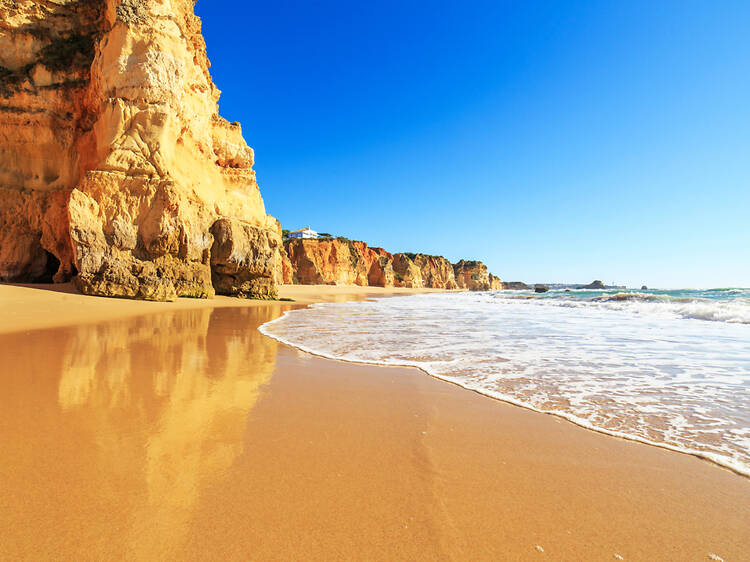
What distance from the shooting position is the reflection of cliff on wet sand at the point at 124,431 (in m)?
1.54

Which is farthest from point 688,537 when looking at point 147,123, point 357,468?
point 147,123

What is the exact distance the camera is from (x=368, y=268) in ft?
203

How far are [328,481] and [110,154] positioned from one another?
15.4 metres

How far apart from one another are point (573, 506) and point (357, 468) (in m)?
1.14

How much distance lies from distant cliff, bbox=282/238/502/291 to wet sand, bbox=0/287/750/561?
39.6 m

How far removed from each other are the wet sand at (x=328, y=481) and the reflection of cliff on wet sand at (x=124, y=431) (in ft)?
0.04

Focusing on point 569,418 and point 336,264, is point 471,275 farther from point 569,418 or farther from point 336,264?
point 569,418

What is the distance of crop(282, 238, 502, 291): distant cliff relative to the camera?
48.2 m

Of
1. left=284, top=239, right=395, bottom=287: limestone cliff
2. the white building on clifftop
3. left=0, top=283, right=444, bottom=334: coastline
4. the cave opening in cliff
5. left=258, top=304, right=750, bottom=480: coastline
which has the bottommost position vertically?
left=258, top=304, right=750, bottom=480: coastline

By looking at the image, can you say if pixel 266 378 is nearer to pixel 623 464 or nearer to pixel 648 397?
pixel 623 464

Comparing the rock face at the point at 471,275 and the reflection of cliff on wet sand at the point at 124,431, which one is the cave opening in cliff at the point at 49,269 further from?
the rock face at the point at 471,275

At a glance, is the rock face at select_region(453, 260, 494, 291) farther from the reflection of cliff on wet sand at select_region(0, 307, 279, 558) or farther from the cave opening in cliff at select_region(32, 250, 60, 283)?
the reflection of cliff on wet sand at select_region(0, 307, 279, 558)

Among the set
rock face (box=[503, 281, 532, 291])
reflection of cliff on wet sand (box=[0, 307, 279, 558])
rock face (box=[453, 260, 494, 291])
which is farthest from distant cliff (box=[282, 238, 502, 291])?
reflection of cliff on wet sand (box=[0, 307, 279, 558])

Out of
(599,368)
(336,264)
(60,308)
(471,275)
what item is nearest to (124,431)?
(599,368)
